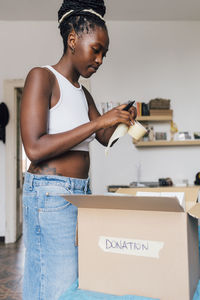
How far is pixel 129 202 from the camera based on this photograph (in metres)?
0.68

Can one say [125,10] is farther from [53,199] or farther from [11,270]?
[53,199]

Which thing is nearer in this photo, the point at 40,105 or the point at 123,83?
the point at 40,105

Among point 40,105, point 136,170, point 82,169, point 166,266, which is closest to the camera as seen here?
point 166,266

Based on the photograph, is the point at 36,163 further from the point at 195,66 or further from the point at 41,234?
the point at 195,66

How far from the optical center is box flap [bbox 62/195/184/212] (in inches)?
25.3

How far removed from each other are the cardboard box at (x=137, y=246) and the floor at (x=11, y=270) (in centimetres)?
188

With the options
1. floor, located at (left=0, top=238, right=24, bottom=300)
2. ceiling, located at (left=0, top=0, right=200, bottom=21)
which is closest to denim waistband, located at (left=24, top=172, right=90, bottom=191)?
floor, located at (left=0, top=238, right=24, bottom=300)

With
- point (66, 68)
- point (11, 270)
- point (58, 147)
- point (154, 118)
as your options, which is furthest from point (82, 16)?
point (154, 118)

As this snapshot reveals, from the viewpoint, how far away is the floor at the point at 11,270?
2.42 meters

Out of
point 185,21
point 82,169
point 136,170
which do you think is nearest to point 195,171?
point 136,170

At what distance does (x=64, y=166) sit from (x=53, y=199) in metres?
0.11

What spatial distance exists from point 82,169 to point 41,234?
8.8 inches

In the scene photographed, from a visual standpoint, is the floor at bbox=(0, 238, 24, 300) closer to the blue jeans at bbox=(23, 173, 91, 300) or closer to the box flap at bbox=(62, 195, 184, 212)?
the blue jeans at bbox=(23, 173, 91, 300)

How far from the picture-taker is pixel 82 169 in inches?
35.8
